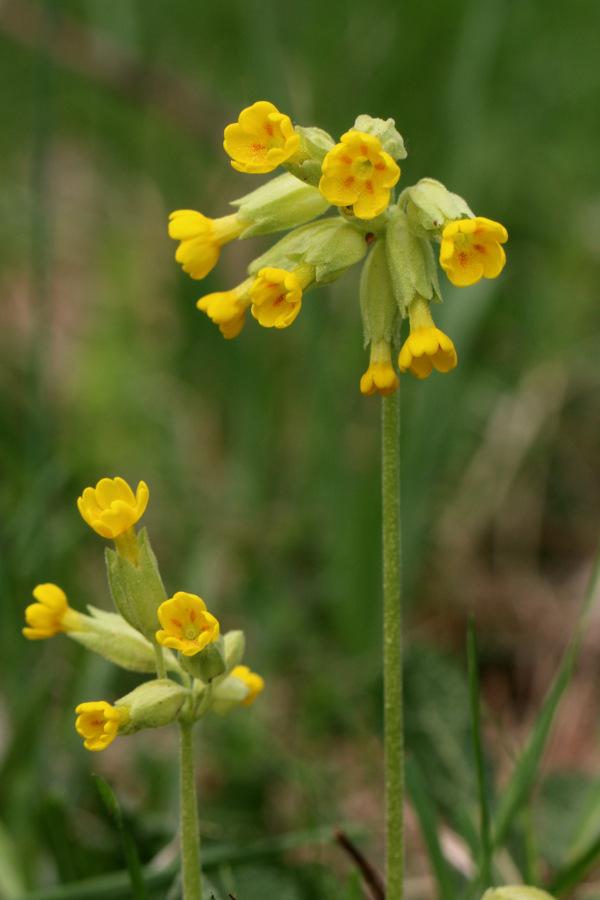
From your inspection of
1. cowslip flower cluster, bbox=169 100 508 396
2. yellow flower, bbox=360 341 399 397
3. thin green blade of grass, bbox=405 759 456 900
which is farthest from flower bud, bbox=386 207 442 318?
thin green blade of grass, bbox=405 759 456 900

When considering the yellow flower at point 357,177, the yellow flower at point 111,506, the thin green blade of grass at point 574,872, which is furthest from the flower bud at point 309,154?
the thin green blade of grass at point 574,872

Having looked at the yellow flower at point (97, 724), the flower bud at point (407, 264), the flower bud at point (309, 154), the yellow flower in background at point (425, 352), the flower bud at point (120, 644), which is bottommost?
the yellow flower at point (97, 724)

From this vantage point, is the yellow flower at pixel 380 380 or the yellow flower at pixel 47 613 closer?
the yellow flower at pixel 380 380

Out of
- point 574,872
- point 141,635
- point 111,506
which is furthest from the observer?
point 574,872

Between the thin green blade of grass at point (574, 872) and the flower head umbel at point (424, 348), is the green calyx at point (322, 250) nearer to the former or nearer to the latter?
the flower head umbel at point (424, 348)

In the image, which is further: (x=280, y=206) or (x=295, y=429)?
(x=295, y=429)

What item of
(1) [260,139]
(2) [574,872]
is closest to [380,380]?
(1) [260,139]

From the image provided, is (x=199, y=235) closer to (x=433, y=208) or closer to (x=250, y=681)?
(x=433, y=208)

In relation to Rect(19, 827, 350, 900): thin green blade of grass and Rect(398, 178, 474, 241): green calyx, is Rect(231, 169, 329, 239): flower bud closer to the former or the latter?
Rect(398, 178, 474, 241): green calyx
